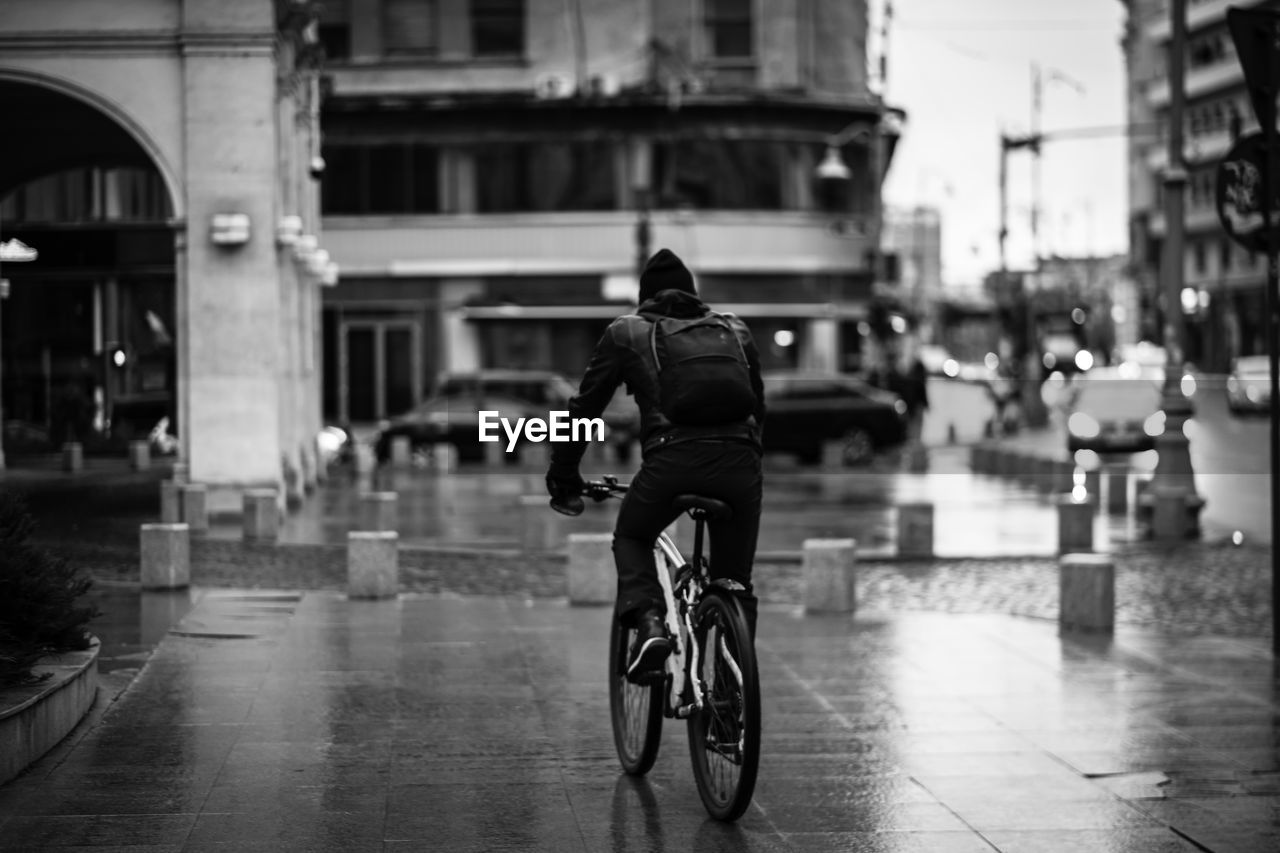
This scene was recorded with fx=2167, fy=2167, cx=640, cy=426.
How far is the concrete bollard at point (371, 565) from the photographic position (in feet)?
47.4

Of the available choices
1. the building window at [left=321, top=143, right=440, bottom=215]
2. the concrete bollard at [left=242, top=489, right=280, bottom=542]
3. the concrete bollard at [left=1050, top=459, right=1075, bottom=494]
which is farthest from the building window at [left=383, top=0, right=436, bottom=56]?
the concrete bollard at [left=242, top=489, right=280, bottom=542]

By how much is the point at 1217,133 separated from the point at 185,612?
8813 centimetres

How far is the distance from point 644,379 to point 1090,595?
6232mm

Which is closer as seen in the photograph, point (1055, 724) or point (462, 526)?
point (1055, 724)

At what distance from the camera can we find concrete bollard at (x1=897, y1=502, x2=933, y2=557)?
1888cm

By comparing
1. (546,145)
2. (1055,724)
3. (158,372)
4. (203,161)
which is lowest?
(1055,724)

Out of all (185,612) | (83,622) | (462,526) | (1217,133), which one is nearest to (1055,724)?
(83,622)

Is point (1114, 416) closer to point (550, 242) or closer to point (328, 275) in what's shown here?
point (328, 275)

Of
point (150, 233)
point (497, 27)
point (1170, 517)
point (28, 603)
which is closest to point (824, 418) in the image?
point (1170, 517)

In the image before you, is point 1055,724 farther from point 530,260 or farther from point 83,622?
point 530,260

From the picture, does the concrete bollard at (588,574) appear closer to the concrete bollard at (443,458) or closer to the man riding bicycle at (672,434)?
the man riding bicycle at (672,434)

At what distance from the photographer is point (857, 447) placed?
37688 millimetres

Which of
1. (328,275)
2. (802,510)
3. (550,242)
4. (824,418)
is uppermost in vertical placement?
(550,242)

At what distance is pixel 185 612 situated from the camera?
1327 centimetres
